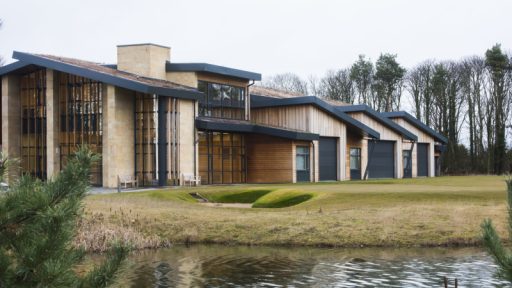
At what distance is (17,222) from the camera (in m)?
4.32

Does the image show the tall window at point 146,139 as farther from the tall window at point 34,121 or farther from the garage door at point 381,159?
the garage door at point 381,159

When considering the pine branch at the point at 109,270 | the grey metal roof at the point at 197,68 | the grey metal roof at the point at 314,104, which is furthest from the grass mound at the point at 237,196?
the pine branch at the point at 109,270

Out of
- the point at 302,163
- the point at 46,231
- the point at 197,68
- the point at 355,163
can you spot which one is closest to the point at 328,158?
the point at 302,163

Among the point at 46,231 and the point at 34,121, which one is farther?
the point at 34,121

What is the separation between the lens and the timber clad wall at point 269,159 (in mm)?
46812

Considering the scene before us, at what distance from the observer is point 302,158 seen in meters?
48.0

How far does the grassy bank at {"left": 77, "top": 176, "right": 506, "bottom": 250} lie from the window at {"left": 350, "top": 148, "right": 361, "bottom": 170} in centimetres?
2590

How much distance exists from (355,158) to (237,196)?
899 inches

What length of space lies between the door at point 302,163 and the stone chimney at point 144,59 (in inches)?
397

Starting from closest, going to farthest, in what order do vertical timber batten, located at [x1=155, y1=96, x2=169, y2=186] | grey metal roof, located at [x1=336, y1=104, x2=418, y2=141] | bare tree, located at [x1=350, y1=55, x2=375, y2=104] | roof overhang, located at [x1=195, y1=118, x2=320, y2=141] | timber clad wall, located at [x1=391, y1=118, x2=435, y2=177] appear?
vertical timber batten, located at [x1=155, y1=96, x2=169, y2=186], roof overhang, located at [x1=195, y1=118, x2=320, y2=141], grey metal roof, located at [x1=336, y1=104, x2=418, y2=141], timber clad wall, located at [x1=391, y1=118, x2=435, y2=177], bare tree, located at [x1=350, y1=55, x2=375, y2=104]

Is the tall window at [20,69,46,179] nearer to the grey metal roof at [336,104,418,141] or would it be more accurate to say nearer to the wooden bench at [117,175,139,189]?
the wooden bench at [117,175,139,189]

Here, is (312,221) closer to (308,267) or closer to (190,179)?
(308,267)

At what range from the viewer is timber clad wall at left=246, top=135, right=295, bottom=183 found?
46812 mm

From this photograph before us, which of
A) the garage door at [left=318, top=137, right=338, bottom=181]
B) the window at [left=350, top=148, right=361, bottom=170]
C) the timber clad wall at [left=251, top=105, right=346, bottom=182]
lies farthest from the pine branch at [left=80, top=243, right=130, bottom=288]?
the window at [left=350, top=148, right=361, bottom=170]
